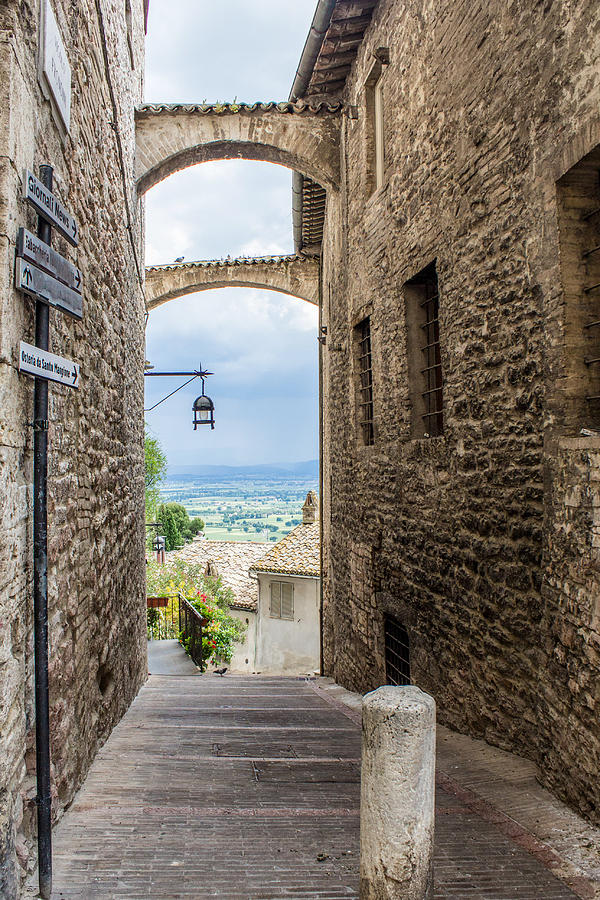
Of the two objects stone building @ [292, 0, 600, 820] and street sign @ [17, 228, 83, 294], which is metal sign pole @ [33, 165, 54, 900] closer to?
street sign @ [17, 228, 83, 294]

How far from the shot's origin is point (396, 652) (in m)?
6.53

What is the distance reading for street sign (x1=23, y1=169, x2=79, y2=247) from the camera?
2395 mm

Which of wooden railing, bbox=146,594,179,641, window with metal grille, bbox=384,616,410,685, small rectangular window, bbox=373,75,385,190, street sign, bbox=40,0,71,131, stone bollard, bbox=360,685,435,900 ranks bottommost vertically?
wooden railing, bbox=146,594,179,641

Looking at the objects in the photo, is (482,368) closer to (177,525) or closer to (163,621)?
(163,621)

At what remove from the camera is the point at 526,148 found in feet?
13.2

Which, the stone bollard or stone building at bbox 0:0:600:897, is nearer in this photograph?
the stone bollard

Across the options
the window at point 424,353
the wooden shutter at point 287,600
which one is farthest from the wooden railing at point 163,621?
the window at point 424,353

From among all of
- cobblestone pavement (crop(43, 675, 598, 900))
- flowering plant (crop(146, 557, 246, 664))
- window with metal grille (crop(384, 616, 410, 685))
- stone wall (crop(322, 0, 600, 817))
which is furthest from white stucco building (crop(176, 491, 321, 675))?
cobblestone pavement (crop(43, 675, 598, 900))

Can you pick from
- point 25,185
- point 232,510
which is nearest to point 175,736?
point 25,185

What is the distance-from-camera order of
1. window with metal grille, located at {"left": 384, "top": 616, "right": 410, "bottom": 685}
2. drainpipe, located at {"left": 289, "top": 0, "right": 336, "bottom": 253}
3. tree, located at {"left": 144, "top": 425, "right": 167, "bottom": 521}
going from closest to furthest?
window with metal grille, located at {"left": 384, "top": 616, "right": 410, "bottom": 685} < drainpipe, located at {"left": 289, "top": 0, "right": 336, "bottom": 253} < tree, located at {"left": 144, "top": 425, "right": 167, "bottom": 521}

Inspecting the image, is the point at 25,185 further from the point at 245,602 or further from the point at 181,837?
the point at 245,602

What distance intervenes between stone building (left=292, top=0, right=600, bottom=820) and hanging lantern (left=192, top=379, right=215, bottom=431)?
415 centimetres

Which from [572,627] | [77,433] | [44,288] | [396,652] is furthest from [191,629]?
[44,288]

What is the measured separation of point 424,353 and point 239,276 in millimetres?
7812
